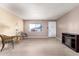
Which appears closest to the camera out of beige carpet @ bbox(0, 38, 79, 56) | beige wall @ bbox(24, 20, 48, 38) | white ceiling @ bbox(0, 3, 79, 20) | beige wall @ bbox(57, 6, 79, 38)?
beige carpet @ bbox(0, 38, 79, 56)

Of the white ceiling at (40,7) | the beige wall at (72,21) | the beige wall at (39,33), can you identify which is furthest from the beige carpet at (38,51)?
the beige wall at (39,33)

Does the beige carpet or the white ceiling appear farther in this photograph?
the white ceiling

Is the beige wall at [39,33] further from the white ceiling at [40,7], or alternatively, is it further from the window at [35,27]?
the white ceiling at [40,7]

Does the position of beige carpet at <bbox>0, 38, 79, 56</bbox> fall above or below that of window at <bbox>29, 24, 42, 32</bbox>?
below

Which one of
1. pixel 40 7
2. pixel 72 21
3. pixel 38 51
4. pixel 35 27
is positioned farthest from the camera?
pixel 35 27

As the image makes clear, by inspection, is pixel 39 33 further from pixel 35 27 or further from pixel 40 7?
pixel 40 7

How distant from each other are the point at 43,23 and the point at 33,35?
174 cm

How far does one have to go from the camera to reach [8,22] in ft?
24.8

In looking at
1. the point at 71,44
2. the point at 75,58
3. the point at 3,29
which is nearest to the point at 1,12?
the point at 3,29

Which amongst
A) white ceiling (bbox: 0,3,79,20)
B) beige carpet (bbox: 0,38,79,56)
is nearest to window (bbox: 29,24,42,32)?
white ceiling (bbox: 0,3,79,20)

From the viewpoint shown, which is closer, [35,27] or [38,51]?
[38,51]

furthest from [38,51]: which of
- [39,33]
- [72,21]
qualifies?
[39,33]

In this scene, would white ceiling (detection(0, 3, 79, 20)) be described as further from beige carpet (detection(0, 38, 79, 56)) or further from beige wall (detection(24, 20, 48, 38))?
beige wall (detection(24, 20, 48, 38))

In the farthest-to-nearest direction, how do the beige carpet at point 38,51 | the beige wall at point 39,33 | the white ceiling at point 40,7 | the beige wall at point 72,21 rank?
1. the beige wall at point 39,33
2. the beige wall at point 72,21
3. the white ceiling at point 40,7
4. the beige carpet at point 38,51
